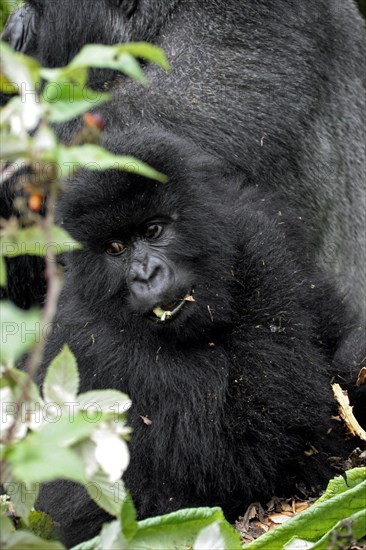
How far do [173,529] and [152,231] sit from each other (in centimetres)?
91

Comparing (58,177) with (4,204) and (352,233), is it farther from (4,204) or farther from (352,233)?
(352,233)

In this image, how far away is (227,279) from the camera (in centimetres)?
251

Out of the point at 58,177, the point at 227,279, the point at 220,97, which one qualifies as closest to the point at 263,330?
the point at 227,279

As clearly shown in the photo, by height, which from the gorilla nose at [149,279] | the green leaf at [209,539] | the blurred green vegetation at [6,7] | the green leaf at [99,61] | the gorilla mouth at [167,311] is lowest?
the blurred green vegetation at [6,7]

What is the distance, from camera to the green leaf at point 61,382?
4.26 ft

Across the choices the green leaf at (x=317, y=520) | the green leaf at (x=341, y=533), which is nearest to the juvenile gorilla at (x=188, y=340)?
the green leaf at (x=317, y=520)

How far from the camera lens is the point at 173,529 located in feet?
5.89

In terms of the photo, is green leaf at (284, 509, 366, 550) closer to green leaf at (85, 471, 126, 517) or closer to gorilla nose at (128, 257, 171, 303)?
green leaf at (85, 471, 126, 517)

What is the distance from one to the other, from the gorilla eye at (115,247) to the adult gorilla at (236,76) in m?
0.72

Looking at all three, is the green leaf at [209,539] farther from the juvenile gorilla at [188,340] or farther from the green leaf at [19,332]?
the juvenile gorilla at [188,340]

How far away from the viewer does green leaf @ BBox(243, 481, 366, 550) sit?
1868 mm

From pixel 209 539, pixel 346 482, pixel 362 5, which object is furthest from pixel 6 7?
pixel 209 539

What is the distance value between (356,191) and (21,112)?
8.87 feet

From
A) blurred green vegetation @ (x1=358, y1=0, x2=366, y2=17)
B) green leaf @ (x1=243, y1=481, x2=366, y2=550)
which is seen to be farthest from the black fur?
blurred green vegetation @ (x1=358, y1=0, x2=366, y2=17)
